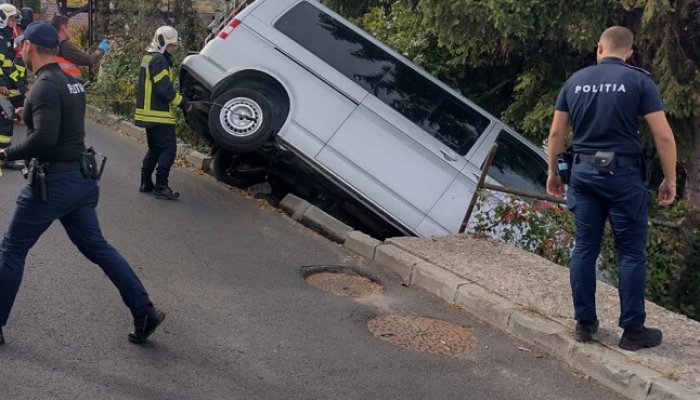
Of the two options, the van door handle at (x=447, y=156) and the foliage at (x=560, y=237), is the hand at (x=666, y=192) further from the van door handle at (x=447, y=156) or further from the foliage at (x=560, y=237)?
the van door handle at (x=447, y=156)

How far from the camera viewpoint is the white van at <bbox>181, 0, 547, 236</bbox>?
7.98 metres

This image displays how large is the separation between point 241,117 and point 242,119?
2 cm

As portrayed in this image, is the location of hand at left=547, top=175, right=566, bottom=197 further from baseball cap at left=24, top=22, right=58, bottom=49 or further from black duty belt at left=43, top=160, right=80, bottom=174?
baseball cap at left=24, top=22, right=58, bottom=49

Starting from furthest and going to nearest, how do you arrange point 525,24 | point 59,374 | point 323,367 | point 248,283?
point 525,24
point 248,283
point 323,367
point 59,374

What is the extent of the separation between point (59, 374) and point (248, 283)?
209cm

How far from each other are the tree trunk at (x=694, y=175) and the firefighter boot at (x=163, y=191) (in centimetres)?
589

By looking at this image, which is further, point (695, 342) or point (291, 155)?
point (291, 155)

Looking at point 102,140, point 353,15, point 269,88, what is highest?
point 353,15

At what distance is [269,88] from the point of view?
8.54m

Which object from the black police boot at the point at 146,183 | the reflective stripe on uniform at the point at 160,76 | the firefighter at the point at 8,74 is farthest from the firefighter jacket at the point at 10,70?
the reflective stripe on uniform at the point at 160,76

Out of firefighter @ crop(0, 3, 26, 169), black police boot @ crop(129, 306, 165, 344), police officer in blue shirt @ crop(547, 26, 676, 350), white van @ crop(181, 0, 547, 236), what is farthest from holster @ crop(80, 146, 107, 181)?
firefighter @ crop(0, 3, 26, 169)

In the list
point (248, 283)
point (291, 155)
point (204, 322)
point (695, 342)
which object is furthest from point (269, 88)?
point (695, 342)

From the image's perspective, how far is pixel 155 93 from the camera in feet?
28.0

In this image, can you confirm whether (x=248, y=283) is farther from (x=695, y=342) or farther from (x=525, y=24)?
(x=525, y=24)
